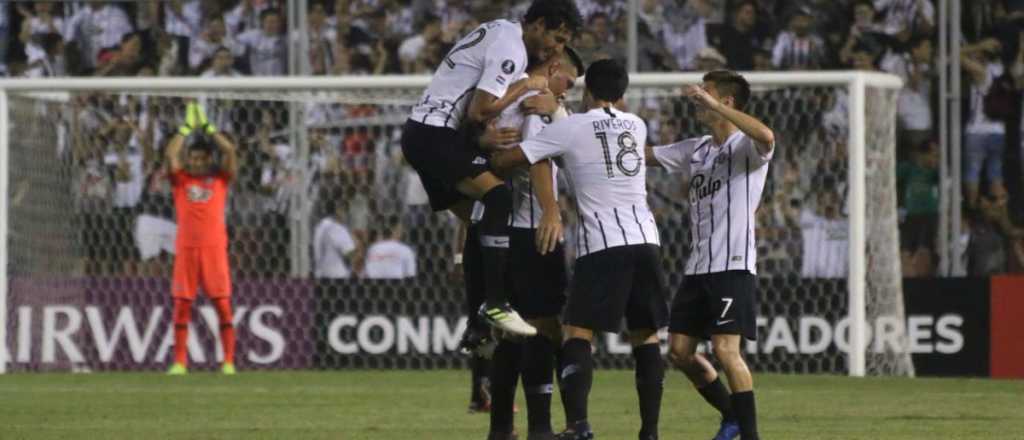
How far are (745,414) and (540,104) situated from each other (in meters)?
1.66

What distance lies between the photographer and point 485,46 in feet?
30.3

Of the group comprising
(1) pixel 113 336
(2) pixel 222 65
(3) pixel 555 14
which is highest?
(2) pixel 222 65

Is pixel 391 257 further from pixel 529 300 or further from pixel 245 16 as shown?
pixel 529 300

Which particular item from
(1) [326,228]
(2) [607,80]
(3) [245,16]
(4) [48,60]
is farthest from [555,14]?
(4) [48,60]

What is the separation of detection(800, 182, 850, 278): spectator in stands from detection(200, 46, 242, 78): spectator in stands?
5824 mm

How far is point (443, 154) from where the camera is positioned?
925cm

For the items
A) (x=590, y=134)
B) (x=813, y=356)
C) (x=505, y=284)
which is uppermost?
(x=590, y=134)

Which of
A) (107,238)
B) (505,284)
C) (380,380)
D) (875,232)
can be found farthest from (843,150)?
(505,284)

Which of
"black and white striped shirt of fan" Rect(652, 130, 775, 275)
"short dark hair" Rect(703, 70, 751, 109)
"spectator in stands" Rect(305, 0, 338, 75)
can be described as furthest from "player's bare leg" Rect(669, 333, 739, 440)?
"spectator in stands" Rect(305, 0, 338, 75)

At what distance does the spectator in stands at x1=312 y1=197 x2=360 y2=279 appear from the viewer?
59.4ft

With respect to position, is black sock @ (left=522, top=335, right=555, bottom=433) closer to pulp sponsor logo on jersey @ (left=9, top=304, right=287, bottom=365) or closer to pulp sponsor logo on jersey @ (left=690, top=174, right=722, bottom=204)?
pulp sponsor logo on jersey @ (left=690, top=174, right=722, bottom=204)

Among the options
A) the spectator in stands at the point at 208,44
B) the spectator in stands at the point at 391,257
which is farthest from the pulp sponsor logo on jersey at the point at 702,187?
the spectator in stands at the point at 208,44

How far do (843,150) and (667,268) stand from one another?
1.85 meters

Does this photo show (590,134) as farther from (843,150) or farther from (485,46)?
(843,150)
